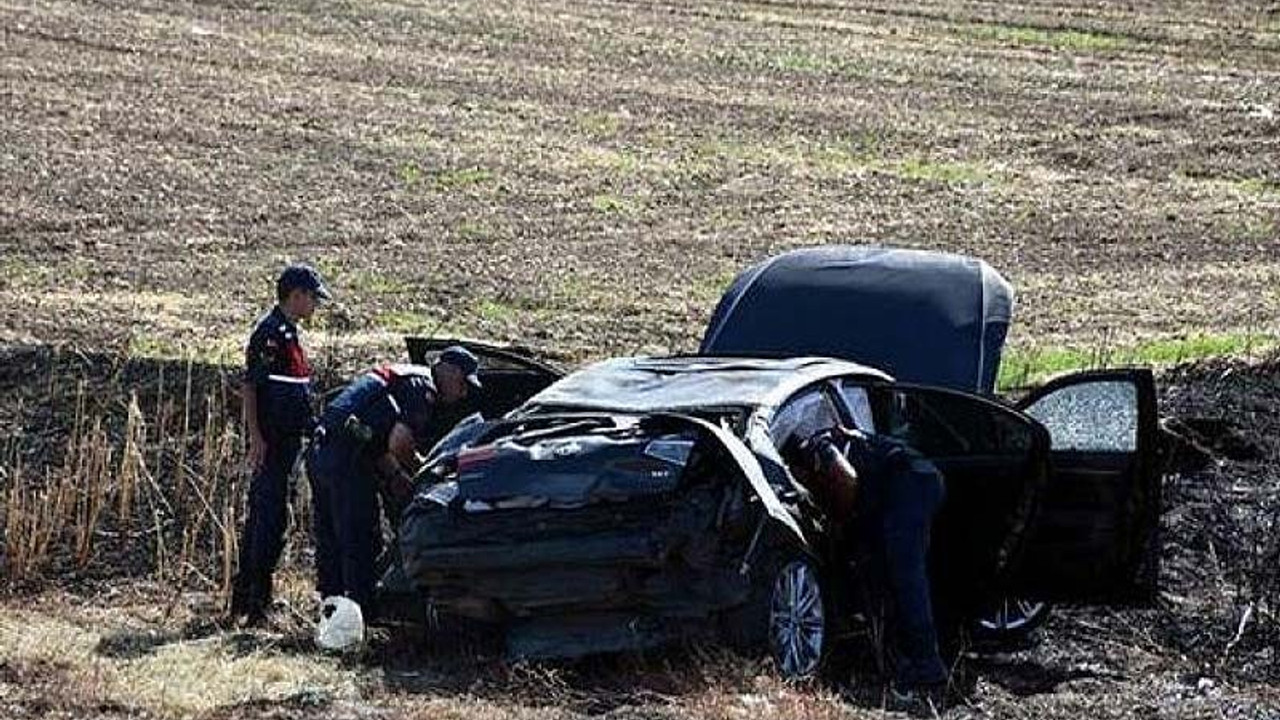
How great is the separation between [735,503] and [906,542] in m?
0.93

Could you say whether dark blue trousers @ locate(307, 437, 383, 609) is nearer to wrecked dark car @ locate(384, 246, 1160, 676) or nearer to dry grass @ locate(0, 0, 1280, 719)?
dry grass @ locate(0, 0, 1280, 719)

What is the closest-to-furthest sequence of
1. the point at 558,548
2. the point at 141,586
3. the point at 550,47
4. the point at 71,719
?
the point at 71,719 < the point at 558,548 < the point at 141,586 < the point at 550,47

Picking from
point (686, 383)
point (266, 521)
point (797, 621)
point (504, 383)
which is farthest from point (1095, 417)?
point (266, 521)

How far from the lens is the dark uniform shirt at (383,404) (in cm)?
1290

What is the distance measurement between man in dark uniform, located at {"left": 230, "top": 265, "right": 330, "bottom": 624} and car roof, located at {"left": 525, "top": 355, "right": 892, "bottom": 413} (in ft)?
4.23

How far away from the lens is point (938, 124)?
34188 mm

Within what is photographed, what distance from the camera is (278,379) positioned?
43.4ft

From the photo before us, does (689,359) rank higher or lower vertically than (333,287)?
higher

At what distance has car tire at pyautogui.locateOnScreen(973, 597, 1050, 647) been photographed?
1322 cm

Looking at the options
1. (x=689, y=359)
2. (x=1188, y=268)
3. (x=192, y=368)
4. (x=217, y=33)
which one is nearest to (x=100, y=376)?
(x=192, y=368)

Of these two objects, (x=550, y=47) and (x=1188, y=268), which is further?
(x=550, y=47)

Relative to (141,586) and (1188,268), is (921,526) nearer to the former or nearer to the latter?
(141,586)

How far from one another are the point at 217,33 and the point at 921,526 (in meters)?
28.1

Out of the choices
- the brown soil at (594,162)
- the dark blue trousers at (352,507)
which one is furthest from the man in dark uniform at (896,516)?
the brown soil at (594,162)
